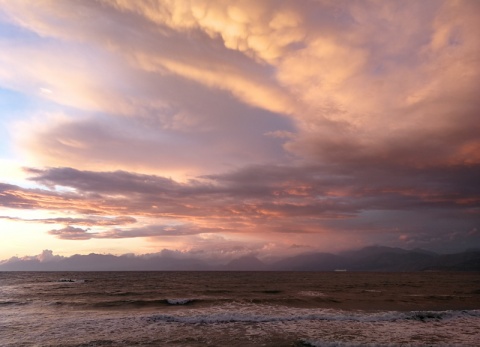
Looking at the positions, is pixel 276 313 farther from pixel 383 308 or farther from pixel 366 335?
pixel 383 308

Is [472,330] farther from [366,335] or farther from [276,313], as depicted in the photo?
[276,313]

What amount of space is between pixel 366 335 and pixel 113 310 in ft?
96.4

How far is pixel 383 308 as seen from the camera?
40.1m

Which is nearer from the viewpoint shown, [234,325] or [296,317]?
[234,325]

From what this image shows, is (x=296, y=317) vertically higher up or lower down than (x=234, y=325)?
higher up

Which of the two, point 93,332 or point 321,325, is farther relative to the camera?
point 321,325

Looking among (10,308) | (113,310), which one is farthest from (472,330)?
(10,308)

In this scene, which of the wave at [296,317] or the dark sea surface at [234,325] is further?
the wave at [296,317]

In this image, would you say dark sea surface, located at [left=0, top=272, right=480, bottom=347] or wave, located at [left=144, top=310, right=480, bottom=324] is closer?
dark sea surface, located at [left=0, top=272, right=480, bottom=347]

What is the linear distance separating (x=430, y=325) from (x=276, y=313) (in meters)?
15.1

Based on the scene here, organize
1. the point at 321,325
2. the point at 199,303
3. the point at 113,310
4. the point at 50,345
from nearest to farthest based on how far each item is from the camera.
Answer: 1. the point at 50,345
2. the point at 321,325
3. the point at 113,310
4. the point at 199,303

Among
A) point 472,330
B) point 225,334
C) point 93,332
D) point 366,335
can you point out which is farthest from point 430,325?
point 93,332

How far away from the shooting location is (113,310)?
38688 mm

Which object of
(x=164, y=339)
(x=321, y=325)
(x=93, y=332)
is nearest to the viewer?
(x=164, y=339)
